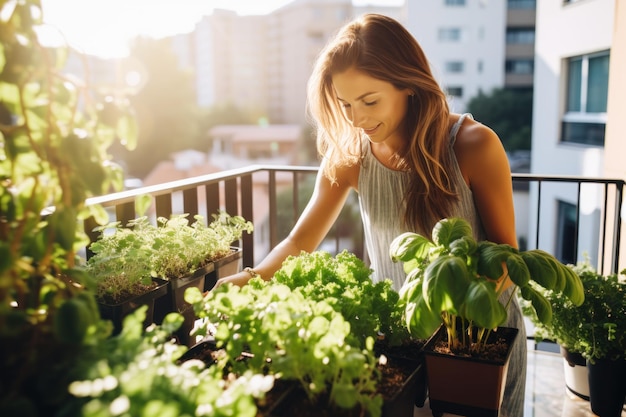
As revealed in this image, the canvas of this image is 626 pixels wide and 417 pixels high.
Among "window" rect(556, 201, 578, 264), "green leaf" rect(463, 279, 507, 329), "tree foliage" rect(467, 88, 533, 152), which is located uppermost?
"tree foliage" rect(467, 88, 533, 152)

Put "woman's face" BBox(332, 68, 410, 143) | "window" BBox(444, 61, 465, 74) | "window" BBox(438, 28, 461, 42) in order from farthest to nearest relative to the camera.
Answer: "window" BBox(444, 61, 465, 74)
"window" BBox(438, 28, 461, 42)
"woman's face" BBox(332, 68, 410, 143)

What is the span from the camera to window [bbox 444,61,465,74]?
109ft

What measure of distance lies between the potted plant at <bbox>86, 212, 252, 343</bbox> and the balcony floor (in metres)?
1.65

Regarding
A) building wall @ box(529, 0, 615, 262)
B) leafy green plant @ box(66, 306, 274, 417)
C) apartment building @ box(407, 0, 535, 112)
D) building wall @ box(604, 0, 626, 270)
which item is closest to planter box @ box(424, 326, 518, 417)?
leafy green plant @ box(66, 306, 274, 417)

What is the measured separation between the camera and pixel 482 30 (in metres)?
33.0

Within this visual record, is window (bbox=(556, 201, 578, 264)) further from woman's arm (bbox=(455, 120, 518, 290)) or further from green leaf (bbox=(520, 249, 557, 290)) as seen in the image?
green leaf (bbox=(520, 249, 557, 290))

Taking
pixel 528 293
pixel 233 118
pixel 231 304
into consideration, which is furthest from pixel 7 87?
pixel 233 118

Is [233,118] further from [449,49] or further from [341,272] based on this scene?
[341,272]

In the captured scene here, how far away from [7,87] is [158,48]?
26944mm

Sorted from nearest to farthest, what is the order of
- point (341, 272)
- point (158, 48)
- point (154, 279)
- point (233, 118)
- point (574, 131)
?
point (341, 272), point (154, 279), point (574, 131), point (158, 48), point (233, 118)

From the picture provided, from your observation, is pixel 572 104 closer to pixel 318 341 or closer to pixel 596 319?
pixel 596 319

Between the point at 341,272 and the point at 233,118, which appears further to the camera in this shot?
the point at 233,118

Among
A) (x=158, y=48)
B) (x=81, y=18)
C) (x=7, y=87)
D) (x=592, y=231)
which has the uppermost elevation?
(x=158, y=48)

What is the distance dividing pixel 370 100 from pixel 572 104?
939 cm
